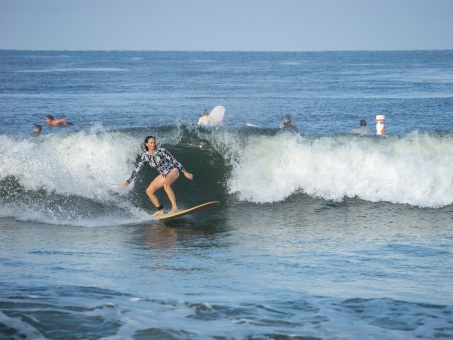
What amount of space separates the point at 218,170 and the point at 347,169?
3.22 metres

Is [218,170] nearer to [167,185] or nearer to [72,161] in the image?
[72,161]

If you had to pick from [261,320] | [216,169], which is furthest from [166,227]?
[261,320]

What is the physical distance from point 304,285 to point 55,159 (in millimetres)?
10732

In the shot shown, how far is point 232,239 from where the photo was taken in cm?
1248

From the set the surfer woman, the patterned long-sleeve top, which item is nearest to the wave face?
the surfer woman

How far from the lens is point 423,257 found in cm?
1067

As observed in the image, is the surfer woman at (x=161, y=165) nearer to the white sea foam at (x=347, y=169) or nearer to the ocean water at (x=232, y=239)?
the ocean water at (x=232, y=239)

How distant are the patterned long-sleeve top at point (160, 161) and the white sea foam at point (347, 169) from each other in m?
2.93

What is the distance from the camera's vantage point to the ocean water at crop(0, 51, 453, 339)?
769 centimetres

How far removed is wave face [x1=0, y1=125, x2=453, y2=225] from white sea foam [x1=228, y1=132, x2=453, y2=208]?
0.02 m

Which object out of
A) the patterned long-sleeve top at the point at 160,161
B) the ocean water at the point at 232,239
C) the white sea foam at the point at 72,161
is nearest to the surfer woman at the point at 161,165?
the patterned long-sleeve top at the point at 160,161

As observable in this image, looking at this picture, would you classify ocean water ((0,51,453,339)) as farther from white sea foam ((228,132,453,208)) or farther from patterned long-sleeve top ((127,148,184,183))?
patterned long-sleeve top ((127,148,184,183))

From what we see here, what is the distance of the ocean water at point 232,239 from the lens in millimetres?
7691

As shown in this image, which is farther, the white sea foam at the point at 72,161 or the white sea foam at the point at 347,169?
the white sea foam at the point at 72,161
